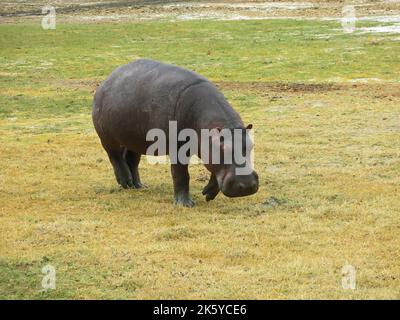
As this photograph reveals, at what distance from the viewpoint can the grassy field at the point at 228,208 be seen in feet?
32.7

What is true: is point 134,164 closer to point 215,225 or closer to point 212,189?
point 212,189

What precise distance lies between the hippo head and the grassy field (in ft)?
2.01

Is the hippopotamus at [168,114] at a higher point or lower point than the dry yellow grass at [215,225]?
higher

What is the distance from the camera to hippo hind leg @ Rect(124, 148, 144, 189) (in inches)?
618

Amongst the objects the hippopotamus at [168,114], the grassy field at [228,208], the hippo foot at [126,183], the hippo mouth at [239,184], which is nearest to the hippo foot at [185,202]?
the hippopotamus at [168,114]

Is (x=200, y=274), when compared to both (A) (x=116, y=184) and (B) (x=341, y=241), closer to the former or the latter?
(B) (x=341, y=241)

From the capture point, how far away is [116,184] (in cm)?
1609

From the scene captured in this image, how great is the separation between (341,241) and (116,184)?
6028 millimetres

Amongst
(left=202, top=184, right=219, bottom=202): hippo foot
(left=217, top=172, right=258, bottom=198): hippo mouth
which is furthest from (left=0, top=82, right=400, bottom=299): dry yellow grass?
(left=217, top=172, right=258, bottom=198): hippo mouth

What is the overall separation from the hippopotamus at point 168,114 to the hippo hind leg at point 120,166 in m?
0.02

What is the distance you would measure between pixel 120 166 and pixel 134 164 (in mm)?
356

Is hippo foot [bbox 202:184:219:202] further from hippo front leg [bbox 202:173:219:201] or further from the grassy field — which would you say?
the grassy field

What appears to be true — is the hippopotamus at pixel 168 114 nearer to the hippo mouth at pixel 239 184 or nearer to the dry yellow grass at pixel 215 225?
the hippo mouth at pixel 239 184

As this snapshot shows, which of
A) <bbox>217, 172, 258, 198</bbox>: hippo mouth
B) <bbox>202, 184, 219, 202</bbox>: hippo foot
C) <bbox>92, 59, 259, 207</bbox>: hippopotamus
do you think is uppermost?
<bbox>92, 59, 259, 207</bbox>: hippopotamus
